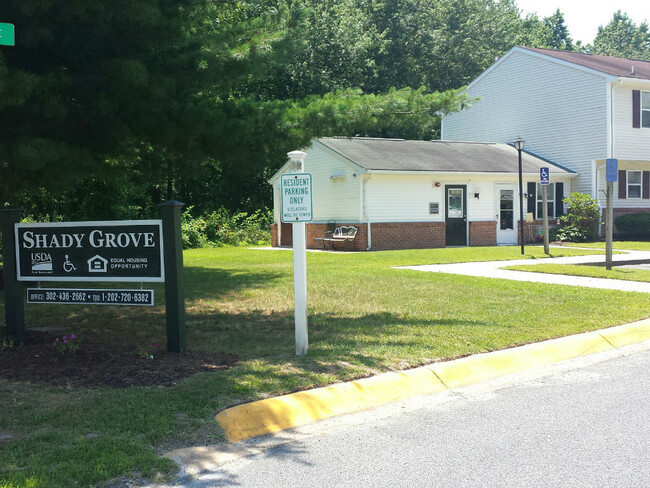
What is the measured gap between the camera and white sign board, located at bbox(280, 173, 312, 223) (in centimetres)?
634

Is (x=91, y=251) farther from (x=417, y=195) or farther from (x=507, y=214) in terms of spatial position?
(x=507, y=214)

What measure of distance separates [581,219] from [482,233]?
3.70m

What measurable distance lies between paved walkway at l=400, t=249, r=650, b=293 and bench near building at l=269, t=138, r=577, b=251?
20.4 feet

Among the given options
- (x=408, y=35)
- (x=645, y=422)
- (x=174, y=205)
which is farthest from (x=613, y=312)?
(x=408, y=35)

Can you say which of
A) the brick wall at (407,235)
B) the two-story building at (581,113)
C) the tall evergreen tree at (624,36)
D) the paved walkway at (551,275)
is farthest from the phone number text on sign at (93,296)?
the tall evergreen tree at (624,36)

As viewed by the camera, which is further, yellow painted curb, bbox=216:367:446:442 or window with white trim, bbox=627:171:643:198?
window with white trim, bbox=627:171:643:198

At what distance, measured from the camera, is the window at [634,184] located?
2725 centimetres

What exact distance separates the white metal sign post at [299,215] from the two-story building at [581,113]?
63.7 ft

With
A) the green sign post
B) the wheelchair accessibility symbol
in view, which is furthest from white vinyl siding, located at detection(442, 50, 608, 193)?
the green sign post

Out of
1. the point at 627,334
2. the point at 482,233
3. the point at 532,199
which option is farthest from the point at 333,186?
the point at 627,334

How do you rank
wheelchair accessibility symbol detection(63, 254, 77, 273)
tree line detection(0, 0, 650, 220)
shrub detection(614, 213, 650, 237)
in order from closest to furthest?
tree line detection(0, 0, 650, 220) < wheelchair accessibility symbol detection(63, 254, 77, 273) < shrub detection(614, 213, 650, 237)

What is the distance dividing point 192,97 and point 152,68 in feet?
1.77

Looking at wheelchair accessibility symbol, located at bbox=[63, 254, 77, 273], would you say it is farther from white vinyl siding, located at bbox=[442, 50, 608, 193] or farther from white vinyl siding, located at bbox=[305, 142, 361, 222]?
white vinyl siding, located at bbox=[442, 50, 608, 193]

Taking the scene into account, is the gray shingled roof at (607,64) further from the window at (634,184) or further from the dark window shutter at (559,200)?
the dark window shutter at (559,200)
